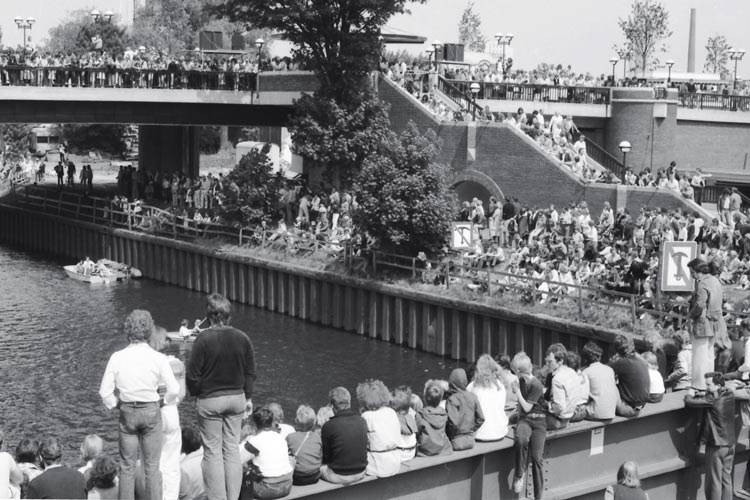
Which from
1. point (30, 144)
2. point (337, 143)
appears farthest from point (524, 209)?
point (30, 144)

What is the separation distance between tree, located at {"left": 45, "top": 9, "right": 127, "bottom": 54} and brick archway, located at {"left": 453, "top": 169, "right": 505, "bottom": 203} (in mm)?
36434

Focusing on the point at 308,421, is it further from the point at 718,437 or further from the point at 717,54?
the point at 717,54

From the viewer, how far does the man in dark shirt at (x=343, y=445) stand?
12969 millimetres

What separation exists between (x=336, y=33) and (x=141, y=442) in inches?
1463

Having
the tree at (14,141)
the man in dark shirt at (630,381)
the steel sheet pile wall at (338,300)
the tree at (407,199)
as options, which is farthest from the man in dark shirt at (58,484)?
the tree at (14,141)

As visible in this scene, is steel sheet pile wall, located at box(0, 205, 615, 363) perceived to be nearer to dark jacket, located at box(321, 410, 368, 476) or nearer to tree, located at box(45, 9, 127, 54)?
dark jacket, located at box(321, 410, 368, 476)

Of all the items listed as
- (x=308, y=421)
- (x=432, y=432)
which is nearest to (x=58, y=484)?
(x=308, y=421)

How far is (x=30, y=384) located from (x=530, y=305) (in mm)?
13217

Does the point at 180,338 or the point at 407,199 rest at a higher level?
the point at 407,199

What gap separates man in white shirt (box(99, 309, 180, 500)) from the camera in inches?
458

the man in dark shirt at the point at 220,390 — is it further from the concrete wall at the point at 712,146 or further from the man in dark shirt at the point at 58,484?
the concrete wall at the point at 712,146

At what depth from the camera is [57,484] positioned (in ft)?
38.3

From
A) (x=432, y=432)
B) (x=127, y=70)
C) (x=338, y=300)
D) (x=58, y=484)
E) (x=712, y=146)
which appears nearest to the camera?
(x=58, y=484)

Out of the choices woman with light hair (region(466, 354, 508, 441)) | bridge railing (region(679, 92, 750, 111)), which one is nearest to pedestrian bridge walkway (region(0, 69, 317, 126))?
bridge railing (region(679, 92, 750, 111))
